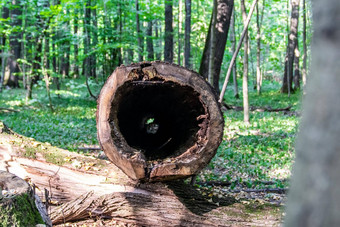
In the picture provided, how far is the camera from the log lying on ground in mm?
2693

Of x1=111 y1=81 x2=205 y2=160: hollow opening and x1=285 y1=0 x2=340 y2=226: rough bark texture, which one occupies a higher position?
x1=285 y1=0 x2=340 y2=226: rough bark texture

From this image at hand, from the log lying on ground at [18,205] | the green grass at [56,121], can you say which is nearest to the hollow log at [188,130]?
the log lying on ground at [18,205]

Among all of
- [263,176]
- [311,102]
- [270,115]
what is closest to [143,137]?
[263,176]

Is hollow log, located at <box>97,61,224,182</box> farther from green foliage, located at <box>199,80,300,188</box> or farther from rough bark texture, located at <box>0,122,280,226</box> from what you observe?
green foliage, located at <box>199,80,300,188</box>

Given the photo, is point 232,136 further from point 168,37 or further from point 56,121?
point 168,37

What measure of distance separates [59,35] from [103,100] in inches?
457

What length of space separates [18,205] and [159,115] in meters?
3.30

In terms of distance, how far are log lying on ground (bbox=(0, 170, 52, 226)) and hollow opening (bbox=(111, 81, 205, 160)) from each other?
1.21m

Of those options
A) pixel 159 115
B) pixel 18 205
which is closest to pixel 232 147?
pixel 159 115

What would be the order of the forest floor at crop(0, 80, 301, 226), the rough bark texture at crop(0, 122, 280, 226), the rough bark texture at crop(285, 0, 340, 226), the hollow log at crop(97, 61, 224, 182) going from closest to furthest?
1. the rough bark texture at crop(285, 0, 340, 226)
2. the hollow log at crop(97, 61, 224, 182)
3. the rough bark texture at crop(0, 122, 280, 226)
4. the forest floor at crop(0, 80, 301, 226)

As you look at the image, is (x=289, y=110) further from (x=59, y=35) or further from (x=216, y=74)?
(x=59, y=35)

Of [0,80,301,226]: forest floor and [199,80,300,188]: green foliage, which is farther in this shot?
[199,80,300,188]: green foliage

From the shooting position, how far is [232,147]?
8031mm

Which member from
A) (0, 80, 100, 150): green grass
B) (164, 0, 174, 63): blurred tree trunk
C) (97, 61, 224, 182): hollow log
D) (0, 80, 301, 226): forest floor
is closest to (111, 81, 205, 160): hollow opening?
(97, 61, 224, 182): hollow log
